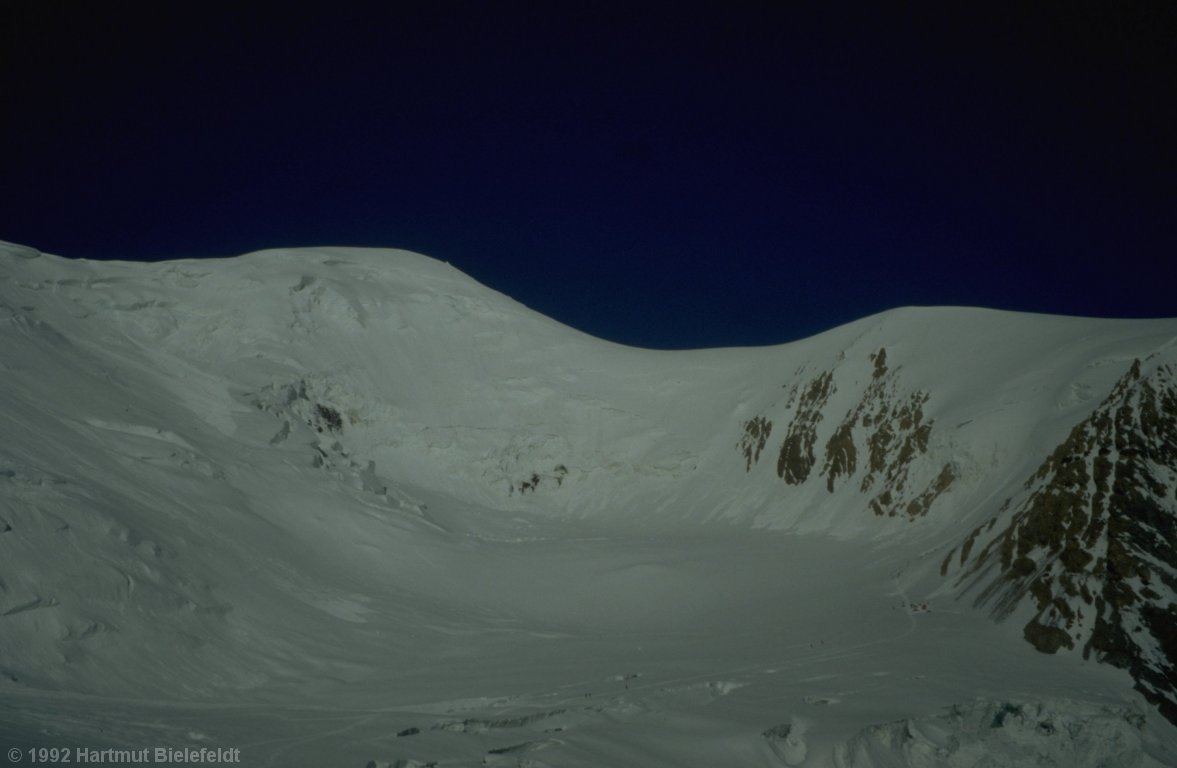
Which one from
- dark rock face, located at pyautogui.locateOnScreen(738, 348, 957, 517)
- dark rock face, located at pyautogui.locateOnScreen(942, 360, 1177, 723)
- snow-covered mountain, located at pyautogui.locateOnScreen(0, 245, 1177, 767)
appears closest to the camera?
snow-covered mountain, located at pyautogui.locateOnScreen(0, 245, 1177, 767)

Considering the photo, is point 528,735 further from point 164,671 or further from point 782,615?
point 782,615

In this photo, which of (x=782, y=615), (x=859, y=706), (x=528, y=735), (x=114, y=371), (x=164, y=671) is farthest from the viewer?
(x=114, y=371)

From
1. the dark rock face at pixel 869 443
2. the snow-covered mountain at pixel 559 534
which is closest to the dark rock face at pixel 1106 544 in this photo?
the snow-covered mountain at pixel 559 534

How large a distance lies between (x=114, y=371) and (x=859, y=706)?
39.4 meters

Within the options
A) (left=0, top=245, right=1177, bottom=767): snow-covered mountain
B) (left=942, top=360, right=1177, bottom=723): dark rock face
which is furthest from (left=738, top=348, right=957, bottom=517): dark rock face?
(left=942, top=360, right=1177, bottom=723): dark rock face

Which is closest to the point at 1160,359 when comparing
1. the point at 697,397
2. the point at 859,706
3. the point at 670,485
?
the point at 859,706

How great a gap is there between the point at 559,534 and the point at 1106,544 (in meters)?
29.9

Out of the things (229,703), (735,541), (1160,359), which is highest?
(1160,359)

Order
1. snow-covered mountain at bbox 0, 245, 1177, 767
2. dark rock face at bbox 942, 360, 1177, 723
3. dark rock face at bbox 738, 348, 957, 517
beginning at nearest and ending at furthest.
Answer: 1. snow-covered mountain at bbox 0, 245, 1177, 767
2. dark rock face at bbox 942, 360, 1177, 723
3. dark rock face at bbox 738, 348, 957, 517

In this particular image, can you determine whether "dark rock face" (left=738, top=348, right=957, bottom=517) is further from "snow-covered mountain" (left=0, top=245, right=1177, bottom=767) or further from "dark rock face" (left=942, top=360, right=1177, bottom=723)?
"dark rock face" (left=942, top=360, right=1177, bottom=723)

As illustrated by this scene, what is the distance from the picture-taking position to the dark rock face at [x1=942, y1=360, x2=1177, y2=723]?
23109 mm

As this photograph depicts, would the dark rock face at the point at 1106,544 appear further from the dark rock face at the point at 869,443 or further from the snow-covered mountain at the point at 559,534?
the dark rock face at the point at 869,443

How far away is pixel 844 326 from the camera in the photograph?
58094mm

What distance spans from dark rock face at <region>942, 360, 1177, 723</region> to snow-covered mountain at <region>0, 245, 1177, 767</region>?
0.12 metres
